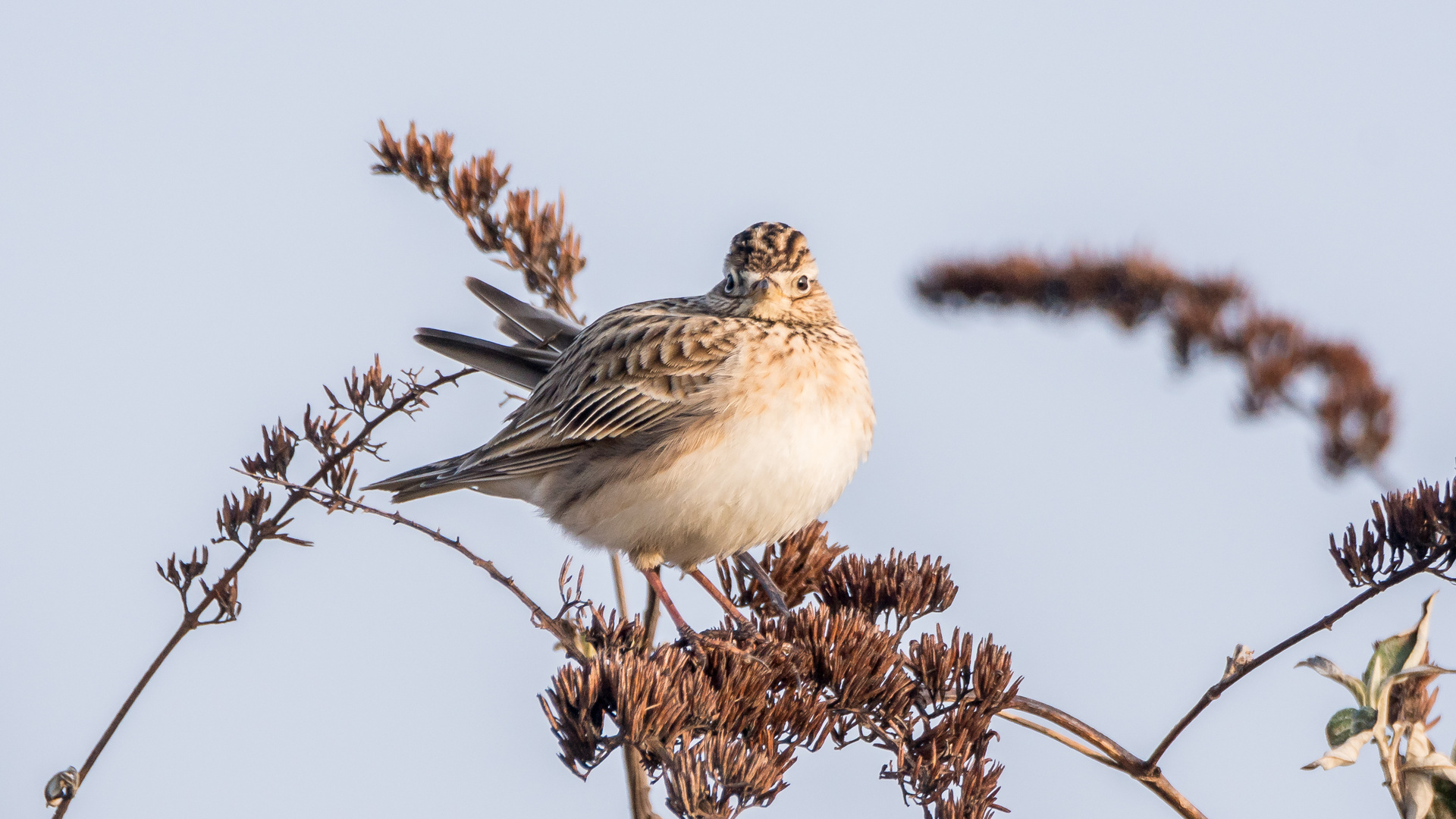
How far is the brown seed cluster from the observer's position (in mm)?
3793

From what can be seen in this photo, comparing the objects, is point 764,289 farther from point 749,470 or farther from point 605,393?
point 749,470

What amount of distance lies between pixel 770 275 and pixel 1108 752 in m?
3.61

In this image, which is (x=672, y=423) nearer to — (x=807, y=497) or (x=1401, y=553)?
(x=807, y=497)

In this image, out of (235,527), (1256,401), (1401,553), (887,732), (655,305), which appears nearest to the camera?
(1401,553)

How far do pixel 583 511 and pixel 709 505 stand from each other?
84 cm

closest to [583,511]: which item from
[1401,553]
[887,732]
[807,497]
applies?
[807,497]

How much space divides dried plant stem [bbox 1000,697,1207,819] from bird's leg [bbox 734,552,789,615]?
1.36 metres

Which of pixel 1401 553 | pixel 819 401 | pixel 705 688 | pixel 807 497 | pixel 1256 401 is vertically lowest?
pixel 705 688

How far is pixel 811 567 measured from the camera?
19.2ft

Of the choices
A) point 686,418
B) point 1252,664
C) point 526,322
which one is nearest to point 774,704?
point 1252,664

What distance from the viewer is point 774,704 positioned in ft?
14.3

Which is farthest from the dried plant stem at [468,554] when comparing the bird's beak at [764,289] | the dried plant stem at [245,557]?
the bird's beak at [764,289]

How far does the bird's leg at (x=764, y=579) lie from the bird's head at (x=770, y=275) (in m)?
1.54

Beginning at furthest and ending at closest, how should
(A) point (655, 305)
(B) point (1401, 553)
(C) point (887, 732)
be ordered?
(A) point (655, 305)
(C) point (887, 732)
(B) point (1401, 553)
